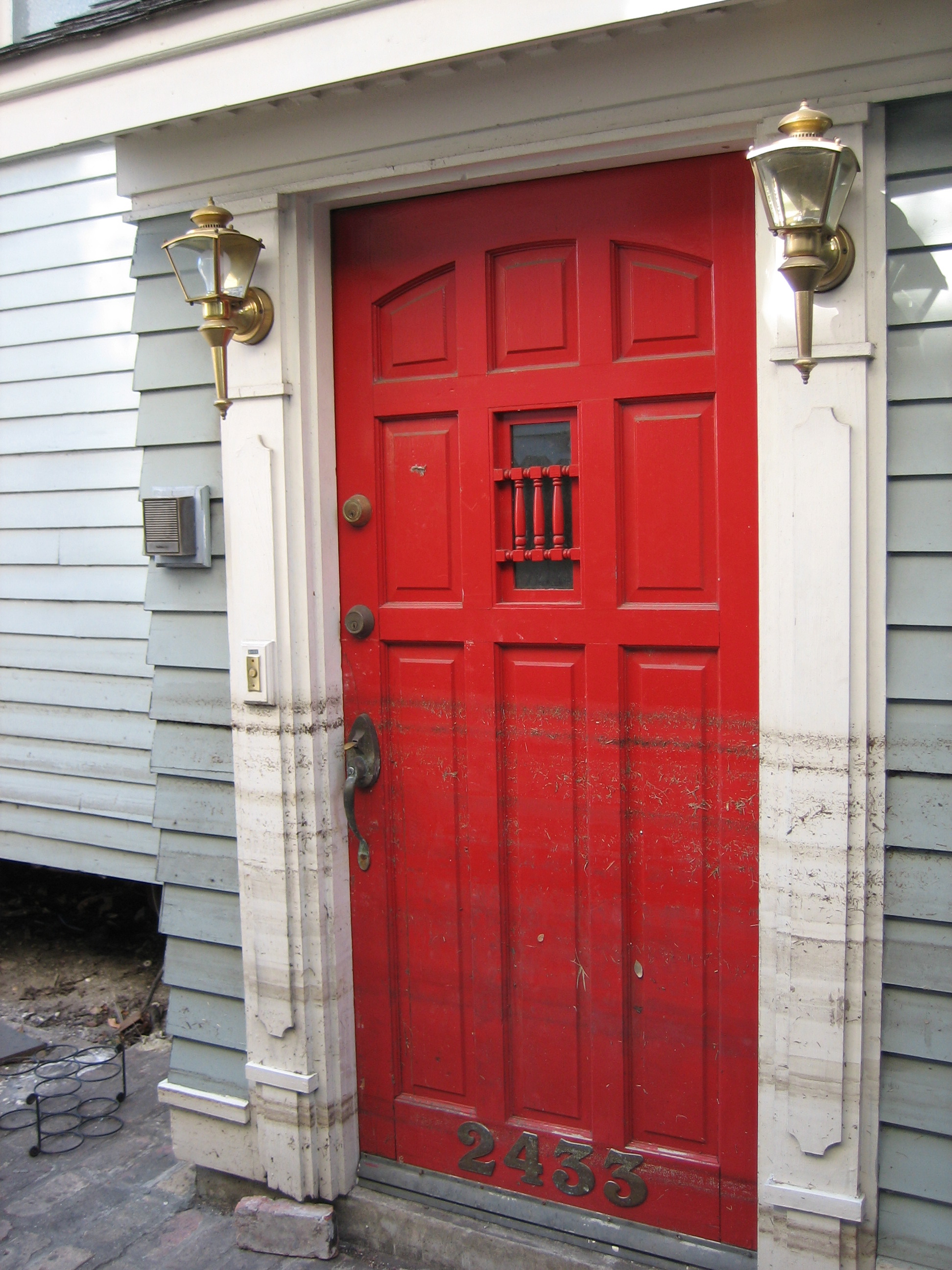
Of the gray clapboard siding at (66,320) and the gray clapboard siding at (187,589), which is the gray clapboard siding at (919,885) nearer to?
the gray clapboard siding at (187,589)

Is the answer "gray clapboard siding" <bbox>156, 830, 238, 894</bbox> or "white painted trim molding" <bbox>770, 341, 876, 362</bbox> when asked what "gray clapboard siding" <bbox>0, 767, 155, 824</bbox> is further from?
"white painted trim molding" <bbox>770, 341, 876, 362</bbox>

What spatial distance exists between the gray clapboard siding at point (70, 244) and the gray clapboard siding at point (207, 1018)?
2.64 meters

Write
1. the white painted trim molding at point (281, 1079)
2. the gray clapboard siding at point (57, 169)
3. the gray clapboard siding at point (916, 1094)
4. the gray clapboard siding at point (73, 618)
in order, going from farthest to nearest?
the gray clapboard siding at point (73, 618)
the gray clapboard siding at point (57, 169)
the white painted trim molding at point (281, 1079)
the gray clapboard siding at point (916, 1094)

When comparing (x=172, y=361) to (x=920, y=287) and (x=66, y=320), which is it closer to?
(x=66, y=320)

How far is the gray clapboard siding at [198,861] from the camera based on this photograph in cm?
259

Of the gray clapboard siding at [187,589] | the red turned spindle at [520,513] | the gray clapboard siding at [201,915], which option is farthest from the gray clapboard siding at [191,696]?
the red turned spindle at [520,513]

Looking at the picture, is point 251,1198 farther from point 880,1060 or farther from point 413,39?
point 413,39

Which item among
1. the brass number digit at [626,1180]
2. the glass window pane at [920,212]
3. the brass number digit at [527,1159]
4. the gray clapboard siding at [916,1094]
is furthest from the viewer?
the brass number digit at [527,1159]

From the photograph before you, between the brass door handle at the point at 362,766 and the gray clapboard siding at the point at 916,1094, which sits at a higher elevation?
the brass door handle at the point at 362,766

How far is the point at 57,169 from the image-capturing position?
3.84 meters

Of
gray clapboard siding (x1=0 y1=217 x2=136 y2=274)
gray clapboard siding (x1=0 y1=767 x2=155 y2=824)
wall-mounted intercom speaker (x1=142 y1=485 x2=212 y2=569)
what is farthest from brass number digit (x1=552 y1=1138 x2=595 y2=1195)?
gray clapboard siding (x1=0 y1=217 x2=136 y2=274)

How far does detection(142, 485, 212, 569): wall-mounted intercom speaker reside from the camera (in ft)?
8.26

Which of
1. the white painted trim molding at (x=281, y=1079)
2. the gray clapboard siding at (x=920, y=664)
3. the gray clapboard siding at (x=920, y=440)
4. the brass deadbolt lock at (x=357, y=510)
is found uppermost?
the gray clapboard siding at (x=920, y=440)

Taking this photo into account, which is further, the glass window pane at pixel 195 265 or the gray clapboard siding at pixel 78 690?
the gray clapboard siding at pixel 78 690
